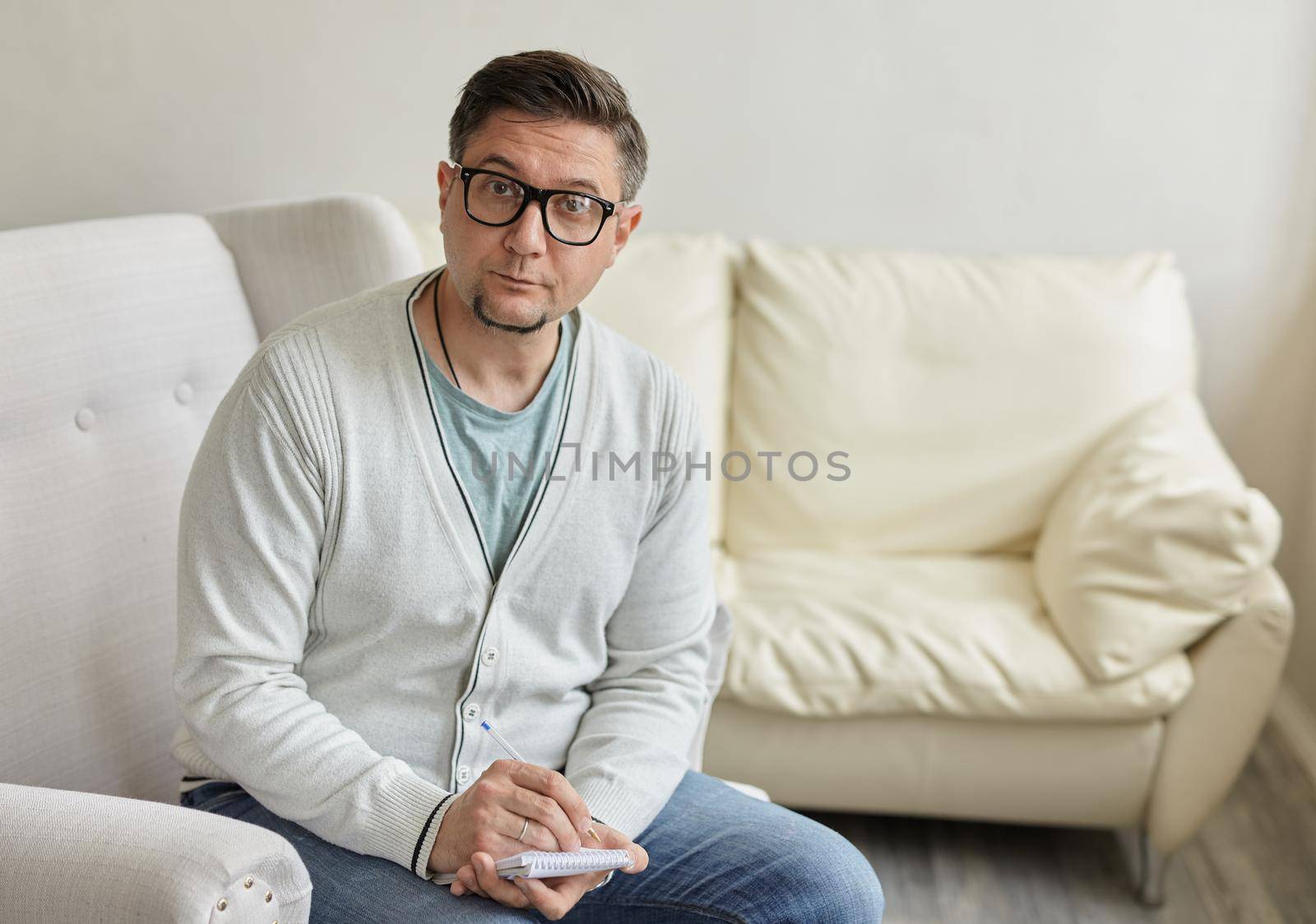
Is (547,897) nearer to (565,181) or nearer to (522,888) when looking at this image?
(522,888)

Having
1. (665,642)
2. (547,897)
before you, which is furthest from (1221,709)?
(547,897)

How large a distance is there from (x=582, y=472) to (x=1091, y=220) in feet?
4.87

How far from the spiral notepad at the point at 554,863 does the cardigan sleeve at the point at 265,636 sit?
74 millimetres

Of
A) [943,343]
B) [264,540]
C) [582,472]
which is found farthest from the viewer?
[943,343]

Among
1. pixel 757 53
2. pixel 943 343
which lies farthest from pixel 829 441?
pixel 757 53

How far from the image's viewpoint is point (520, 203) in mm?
1155

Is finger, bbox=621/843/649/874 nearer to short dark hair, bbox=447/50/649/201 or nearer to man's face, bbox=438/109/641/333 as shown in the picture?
man's face, bbox=438/109/641/333

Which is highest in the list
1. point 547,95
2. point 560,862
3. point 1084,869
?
point 547,95

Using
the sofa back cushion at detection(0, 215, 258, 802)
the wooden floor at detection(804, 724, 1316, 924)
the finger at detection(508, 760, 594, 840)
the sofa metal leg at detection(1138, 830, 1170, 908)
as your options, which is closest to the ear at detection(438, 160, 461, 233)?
the sofa back cushion at detection(0, 215, 258, 802)

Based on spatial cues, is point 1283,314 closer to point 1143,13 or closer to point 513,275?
point 1143,13

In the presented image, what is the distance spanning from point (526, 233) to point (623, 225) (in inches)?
6.0

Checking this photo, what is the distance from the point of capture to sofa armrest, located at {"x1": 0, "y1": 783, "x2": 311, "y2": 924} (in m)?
0.87

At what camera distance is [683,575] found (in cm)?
133

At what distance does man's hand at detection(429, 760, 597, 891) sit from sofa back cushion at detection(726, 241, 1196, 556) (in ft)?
3.72
